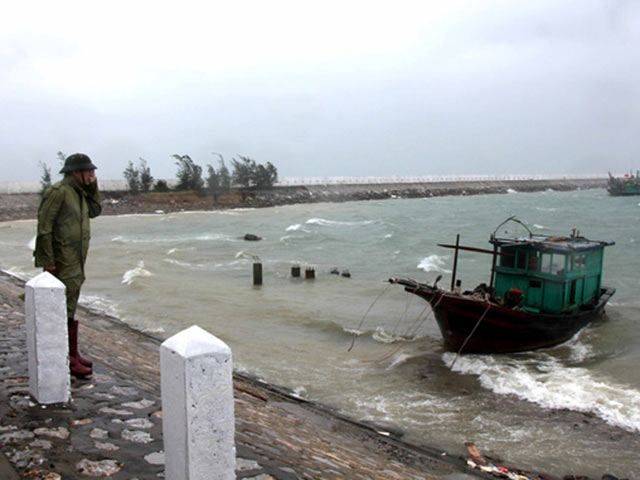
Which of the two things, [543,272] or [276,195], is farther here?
[276,195]

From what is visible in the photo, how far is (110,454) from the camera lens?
4.21 meters

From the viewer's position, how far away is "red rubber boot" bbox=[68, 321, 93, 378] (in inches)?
220

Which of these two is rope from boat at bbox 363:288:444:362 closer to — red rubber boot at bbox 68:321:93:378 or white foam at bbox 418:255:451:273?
red rubber boot at bbox 68:321:93:378

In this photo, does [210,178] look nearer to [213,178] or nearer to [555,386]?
[213,178]

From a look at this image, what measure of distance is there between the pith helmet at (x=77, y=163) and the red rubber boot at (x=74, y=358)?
151 centimetres

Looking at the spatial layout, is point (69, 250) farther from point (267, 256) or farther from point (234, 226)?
point (234, 226)

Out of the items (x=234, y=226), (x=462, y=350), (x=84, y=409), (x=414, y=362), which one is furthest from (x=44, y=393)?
(x=234, y=226)

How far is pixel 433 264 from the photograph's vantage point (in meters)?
28.0

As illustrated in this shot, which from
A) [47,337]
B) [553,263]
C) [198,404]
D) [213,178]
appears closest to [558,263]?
[553,263]

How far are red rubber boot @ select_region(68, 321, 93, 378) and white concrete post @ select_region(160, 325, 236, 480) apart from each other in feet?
9.20

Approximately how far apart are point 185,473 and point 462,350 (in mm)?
11257

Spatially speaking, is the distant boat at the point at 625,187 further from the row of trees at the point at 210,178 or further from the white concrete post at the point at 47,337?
the white concrete post at the point at 47,337

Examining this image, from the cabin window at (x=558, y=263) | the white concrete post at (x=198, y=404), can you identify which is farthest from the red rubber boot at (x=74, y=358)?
the cabin window at (x=558, y=263)

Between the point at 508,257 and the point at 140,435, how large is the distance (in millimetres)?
11933
